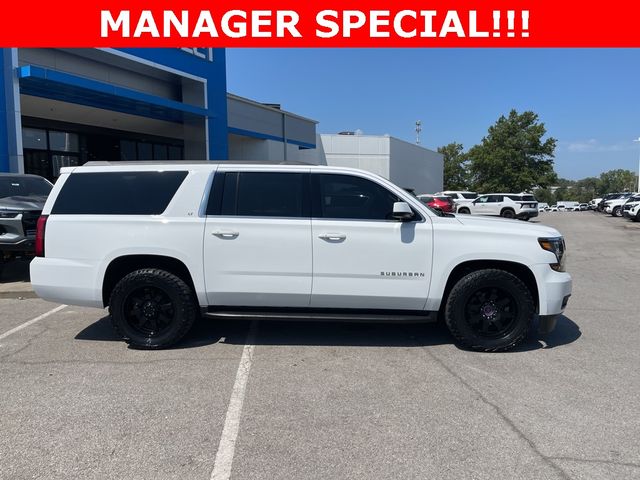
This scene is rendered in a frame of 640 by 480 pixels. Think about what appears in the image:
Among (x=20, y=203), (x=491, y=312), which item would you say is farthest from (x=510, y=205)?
(x=20, y=203)


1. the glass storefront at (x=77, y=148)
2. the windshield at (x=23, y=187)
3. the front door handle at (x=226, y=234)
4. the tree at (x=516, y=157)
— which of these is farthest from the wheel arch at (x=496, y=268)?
the tree at (x=516, y=157)

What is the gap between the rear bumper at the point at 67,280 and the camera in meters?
4.86

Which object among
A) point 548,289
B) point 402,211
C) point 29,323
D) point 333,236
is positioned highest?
point 402,211

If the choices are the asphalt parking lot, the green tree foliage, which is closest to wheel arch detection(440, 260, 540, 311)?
the asphalt parking lot

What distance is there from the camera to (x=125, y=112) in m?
18.0

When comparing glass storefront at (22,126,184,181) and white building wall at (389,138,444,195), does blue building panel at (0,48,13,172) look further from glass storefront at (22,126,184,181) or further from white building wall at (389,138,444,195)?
white building wall at (389,138,444,195)

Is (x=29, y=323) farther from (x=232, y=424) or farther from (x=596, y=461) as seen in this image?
(x=596, y=461)

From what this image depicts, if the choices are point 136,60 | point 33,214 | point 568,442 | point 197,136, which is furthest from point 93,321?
point 197,136

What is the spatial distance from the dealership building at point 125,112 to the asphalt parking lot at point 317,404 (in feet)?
33.8

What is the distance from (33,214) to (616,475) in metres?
8.95

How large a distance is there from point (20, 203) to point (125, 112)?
10618 millimetres

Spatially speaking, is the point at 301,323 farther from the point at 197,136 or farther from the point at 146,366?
the point at 197,136

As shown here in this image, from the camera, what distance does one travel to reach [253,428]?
3.28m

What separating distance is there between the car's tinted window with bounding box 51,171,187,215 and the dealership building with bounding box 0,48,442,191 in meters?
9.93
